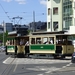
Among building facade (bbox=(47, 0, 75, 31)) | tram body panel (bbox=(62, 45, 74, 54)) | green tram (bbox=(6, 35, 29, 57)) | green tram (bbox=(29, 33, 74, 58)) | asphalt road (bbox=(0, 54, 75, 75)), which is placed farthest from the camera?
building facade (bbox=(47, 0, 75, 31))

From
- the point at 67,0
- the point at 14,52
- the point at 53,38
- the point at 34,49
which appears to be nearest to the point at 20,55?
the point at 14,52

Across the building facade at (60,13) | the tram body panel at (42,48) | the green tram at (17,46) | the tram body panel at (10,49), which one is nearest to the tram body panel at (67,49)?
the tram body panel at (42,48)

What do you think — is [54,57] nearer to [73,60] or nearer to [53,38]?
[53,38]

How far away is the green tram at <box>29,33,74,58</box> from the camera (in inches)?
1346

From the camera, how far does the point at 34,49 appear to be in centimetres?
3638

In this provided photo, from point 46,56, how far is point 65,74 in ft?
56.5

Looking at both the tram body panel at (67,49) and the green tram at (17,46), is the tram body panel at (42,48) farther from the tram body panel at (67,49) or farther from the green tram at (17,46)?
the green tram at (17,46)

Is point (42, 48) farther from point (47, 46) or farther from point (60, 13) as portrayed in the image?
point (60, 13)

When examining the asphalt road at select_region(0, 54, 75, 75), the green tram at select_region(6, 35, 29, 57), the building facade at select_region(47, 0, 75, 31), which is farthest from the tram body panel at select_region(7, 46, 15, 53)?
the building facade at select_region(47, 0, 75, 31)

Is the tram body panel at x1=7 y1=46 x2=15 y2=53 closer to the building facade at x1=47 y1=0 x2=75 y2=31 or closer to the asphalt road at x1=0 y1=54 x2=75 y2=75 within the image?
the asphalt road at x1=0 y1=54 x2=75 y2=75

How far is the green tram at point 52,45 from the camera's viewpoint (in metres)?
34.2

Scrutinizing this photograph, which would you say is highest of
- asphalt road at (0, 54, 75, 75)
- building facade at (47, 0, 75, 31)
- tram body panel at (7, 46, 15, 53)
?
building facade at (47, 0, 75, 31)

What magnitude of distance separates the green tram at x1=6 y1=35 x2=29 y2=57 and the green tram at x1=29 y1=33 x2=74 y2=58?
7.12ft

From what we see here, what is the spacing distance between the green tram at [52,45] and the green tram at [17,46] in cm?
217
